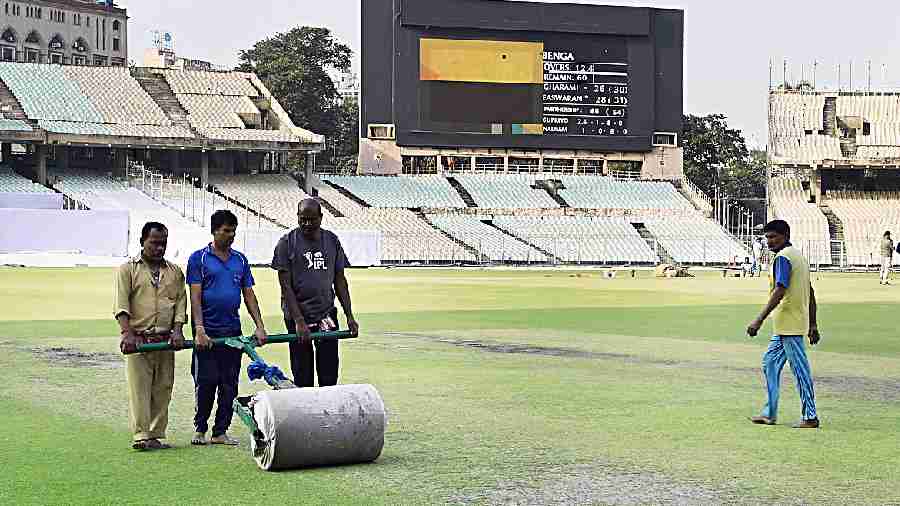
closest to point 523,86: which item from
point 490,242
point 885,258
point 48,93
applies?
point 490,242

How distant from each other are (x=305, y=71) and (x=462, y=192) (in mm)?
31762

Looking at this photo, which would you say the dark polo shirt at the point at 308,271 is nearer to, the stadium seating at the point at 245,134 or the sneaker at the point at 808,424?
the sneaker at the point at 808,424

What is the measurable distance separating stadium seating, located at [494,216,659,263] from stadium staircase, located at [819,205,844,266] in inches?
318

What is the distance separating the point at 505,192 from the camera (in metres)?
73.3

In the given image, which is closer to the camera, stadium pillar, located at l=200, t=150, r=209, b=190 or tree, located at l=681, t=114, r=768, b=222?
stadium pillar, located at l=200, t=150, r=209, b=190

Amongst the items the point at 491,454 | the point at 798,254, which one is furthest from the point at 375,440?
the point at 798,254

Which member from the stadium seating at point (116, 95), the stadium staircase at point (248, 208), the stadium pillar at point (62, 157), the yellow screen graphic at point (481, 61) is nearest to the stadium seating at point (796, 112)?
the yellow screen graphic at point (481, 61)

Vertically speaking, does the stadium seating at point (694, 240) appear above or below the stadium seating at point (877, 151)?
below

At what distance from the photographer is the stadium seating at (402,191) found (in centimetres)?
7112

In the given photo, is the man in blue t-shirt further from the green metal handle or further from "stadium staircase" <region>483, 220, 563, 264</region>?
"stadium staircase" <region>483, 220, 563, 264</region>

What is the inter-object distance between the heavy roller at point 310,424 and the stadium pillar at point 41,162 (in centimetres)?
5697

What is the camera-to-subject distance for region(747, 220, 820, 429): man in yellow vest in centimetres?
1236

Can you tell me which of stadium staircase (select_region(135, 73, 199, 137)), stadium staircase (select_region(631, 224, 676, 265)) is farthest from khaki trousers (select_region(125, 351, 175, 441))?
stadium staircase (select_region(135, 73, 199, 137))

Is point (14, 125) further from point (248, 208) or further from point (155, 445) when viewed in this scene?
point (155, 445)
